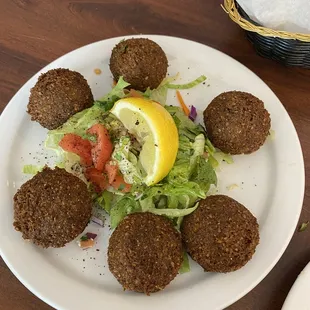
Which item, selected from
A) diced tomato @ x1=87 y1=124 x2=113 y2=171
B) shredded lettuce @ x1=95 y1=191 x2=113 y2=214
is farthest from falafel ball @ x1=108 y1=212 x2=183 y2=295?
diced tomato @ x1=87 y1=124 x2=113 y2=171

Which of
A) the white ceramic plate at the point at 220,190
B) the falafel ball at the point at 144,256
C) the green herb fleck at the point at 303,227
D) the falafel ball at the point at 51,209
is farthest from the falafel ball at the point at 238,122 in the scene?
the falafel ball at the point at 51,209

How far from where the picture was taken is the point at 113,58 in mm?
2223

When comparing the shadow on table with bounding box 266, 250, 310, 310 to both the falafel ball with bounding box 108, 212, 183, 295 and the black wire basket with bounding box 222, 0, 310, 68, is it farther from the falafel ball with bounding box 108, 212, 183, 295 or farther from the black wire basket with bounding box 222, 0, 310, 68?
the black wire basket with bounding box 222, 0, 310, 68

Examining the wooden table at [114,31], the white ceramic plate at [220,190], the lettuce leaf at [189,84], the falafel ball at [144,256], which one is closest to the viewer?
the falafel ball at [144,256]

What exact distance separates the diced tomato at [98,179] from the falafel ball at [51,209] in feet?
0.57

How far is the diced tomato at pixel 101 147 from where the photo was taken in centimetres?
207

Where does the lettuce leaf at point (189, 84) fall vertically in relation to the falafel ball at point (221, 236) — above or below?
above

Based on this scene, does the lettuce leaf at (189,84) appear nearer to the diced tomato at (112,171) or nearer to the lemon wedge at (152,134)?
the lemon wedge at (152,134)

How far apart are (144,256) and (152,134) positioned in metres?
0.47

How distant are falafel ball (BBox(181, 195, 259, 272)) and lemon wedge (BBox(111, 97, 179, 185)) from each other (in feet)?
0.74

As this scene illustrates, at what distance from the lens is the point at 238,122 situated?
203 centimetres

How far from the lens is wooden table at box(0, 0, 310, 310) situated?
8.00ft

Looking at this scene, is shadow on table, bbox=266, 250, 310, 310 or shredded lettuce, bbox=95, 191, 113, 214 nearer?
shadow on table, bbox=266, 250, 310, 310

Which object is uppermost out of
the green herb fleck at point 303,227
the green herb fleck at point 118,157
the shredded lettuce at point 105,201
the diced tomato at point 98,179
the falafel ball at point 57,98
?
the falafel ball at point 57,98
